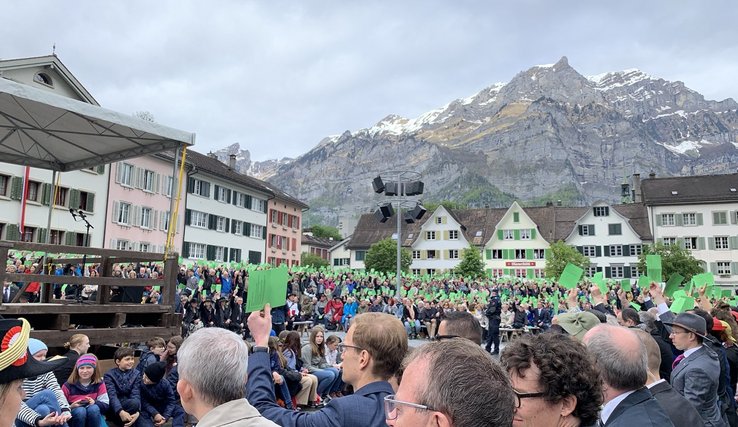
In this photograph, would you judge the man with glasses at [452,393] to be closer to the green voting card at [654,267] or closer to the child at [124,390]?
the child at [124,390]

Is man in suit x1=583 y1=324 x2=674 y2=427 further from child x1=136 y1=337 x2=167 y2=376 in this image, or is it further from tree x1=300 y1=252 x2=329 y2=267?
tree x1=300 y1=252 x2=329 y2=267

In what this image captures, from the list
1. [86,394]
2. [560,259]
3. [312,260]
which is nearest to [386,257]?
[560,259]

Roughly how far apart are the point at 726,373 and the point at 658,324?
1373 mm

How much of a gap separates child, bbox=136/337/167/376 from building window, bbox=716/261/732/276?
63880mm

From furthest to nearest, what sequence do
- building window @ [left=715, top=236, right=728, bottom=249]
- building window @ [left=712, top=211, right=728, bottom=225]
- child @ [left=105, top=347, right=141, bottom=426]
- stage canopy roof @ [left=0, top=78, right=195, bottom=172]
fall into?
building window @ [left=712, top=211, right=728, bottom=225] < building window @ [left=715, top=236, right=728, bottom=249] < stage canopy roof @ [left=0, top=78, right=195, bottom=172] < child @ [left=105, top=347, right=141, bottom=426]

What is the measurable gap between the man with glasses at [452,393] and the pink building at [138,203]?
34713 mm

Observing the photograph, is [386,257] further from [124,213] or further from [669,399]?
[669,399]

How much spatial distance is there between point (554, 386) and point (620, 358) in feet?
2.89

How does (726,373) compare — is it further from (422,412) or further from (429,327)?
(429,327)

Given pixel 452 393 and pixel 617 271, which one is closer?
pixel 452 393

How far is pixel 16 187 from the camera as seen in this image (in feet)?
92.7

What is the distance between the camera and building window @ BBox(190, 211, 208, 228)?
4384cm

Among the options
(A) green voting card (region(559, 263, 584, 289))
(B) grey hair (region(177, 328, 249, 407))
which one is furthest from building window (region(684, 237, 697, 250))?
(B) grey hair (region(177, 328, 249, 407))

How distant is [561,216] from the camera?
2665 inches
